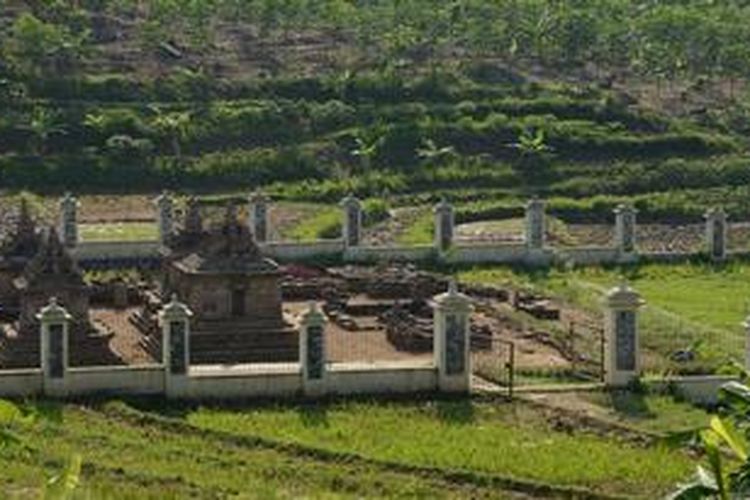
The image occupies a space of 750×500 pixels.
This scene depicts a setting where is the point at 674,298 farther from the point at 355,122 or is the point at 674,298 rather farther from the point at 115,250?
the point at 355,122

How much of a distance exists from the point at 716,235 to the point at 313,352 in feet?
71.6

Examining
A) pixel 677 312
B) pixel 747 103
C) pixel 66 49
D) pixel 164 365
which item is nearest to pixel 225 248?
pixel 164 365

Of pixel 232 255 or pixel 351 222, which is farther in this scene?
pixel 351 222

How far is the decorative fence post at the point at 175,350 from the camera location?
91.0 ft

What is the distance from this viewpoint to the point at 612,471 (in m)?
23.3

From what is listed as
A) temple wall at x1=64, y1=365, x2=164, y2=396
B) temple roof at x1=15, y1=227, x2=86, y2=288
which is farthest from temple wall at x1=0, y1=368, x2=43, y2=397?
temple roof at x1=15, y1=227, x2=86, y2=288

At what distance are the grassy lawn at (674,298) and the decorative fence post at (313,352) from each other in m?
6.85

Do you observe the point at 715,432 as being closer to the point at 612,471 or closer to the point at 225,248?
the point at 612,471

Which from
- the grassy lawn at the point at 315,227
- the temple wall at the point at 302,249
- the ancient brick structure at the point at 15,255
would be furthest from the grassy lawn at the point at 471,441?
the grassy lawn at the point at 315,227

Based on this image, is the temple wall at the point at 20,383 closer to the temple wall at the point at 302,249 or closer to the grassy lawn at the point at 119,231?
the temple wall at the point at 302,249

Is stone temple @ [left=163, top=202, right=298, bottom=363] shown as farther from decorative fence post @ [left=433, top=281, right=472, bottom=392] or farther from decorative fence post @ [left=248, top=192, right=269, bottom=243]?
decorative fence post @ [left=248, top=192, right=269, bottom=243]

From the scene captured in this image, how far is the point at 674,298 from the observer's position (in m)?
40.8

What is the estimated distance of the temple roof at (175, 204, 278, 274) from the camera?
33.0 m

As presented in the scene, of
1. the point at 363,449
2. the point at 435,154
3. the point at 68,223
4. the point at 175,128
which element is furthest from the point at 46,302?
the point at 435,154
